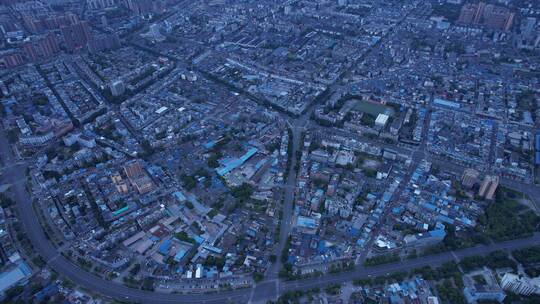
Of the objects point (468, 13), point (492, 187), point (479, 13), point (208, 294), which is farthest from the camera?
point (468, 13)

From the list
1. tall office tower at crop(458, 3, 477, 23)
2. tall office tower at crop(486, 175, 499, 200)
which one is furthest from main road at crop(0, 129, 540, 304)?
tall office tower at crop(458, 3, 477, 23)

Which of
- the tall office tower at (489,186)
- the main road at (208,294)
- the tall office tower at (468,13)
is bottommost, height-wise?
the main road at (208,294)

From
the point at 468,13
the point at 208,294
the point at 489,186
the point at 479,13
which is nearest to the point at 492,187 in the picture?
the point at 489,186

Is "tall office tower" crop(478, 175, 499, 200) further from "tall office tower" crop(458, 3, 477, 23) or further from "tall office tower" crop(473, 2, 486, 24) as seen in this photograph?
"tall office tower" crop(473, 2, 486, 24)

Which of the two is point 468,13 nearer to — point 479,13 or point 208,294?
point 479,13

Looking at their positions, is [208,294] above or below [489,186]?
below

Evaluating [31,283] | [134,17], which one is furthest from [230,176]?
[134,17]

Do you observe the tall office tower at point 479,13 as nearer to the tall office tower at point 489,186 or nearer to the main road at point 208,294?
the tall office tower at point 489,186

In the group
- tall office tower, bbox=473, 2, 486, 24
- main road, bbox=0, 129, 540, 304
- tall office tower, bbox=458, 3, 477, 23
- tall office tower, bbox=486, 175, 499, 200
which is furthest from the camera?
tall office tower, bbox=458, 3, 477, 23

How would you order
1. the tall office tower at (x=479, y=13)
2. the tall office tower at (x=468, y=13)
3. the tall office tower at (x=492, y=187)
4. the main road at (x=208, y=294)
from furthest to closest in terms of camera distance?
the tall office tower at (x=468, y=13) < the tall office tower at (x=479, y=13) < the tall office tower at (x=492, y=187) < the main road at (x=208, y=294)

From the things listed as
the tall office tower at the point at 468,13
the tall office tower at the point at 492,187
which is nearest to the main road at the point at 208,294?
the tall office tower at the point at 492,187

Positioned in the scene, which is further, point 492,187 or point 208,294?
point 492,187

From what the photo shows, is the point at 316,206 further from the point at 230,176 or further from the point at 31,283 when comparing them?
the point at 31,283
